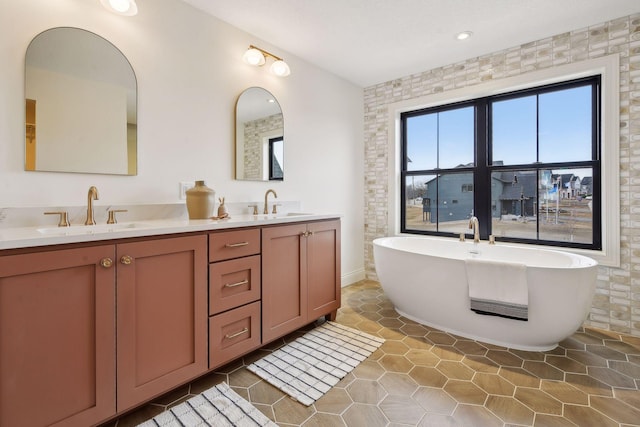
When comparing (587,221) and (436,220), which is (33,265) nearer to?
(436,220)

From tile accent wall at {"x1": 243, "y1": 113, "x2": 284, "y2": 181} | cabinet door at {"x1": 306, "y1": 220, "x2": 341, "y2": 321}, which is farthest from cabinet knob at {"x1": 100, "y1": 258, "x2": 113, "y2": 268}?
tile accent wall at {"x1": 243, "y1": 113, "x2": 284, "y2": 181}

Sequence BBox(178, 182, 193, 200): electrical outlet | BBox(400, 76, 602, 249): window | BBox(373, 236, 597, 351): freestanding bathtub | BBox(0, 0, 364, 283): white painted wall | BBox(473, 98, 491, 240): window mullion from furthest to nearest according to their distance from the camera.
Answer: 1. BBox(473, 98, 491, 240): window mullion
2. BBox(400, 76, 602, 249): window
3. BBox(178, 182, 193, 200): electrical outlet
4. BBox(373, 236, 597, 351): freestanding bathtub
5. BBox(0, 0, 364, 283): white painted wall

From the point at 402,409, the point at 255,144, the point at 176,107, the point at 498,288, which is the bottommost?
the point at 402,409

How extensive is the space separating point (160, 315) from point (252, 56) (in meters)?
2.11

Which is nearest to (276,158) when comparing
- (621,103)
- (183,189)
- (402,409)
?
(183,189)

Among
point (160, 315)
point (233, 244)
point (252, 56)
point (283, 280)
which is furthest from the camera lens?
point (252, 56)

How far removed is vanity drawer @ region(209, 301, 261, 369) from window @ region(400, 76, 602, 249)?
7.99 feet

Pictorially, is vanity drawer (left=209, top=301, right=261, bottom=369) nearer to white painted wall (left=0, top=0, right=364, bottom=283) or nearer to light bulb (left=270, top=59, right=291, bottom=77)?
white painted wall (left=0, top=0, right=364, bottom=283)

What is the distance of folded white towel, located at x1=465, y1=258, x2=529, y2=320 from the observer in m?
2.09

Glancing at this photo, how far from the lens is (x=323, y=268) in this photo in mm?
2553

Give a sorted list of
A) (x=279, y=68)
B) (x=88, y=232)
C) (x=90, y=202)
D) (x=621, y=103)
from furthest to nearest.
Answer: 1. (x=279, y=68)
2. (x=621, y=103)
3. (x=90, y=202)
4. (x=88, y=232)

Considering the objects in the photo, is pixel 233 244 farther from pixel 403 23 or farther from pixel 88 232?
pixel 403 23

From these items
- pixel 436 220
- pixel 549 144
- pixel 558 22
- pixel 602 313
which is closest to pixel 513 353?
pixel 602 313

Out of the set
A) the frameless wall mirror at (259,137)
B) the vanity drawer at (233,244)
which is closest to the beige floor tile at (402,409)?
the vanity drawer at (233,244)
